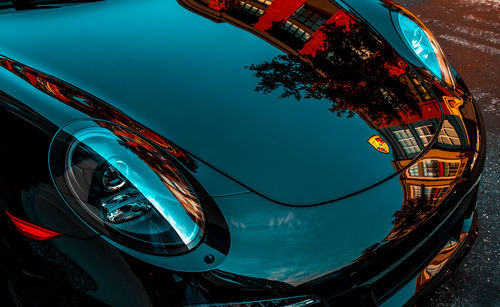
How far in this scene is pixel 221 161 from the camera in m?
1.39

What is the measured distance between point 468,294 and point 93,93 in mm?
1738

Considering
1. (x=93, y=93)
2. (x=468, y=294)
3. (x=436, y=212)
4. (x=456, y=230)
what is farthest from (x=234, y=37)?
(x=468, y=294)

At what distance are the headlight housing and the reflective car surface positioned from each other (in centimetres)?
3

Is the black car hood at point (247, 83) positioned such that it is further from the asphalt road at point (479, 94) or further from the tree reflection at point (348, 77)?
the asphalt road at point (479, 94)

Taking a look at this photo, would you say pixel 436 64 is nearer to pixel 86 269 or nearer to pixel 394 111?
pixel 394 111

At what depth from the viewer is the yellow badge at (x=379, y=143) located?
59.6 inches

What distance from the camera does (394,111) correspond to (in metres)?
1.67

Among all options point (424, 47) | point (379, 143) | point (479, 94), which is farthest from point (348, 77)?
point (479, 94)

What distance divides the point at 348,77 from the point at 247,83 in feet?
1.37

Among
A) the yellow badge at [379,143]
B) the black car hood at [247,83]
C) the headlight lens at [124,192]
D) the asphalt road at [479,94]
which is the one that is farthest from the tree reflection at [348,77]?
the asphalt road at [479,94]

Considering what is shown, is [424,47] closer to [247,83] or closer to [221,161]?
[247,83]

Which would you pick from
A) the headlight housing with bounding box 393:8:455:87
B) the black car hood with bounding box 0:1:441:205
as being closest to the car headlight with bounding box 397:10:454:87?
the headlight housing with bounding box 393:8:455:87

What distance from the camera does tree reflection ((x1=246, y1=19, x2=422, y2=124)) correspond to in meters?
1.65

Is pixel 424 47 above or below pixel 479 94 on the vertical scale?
above
